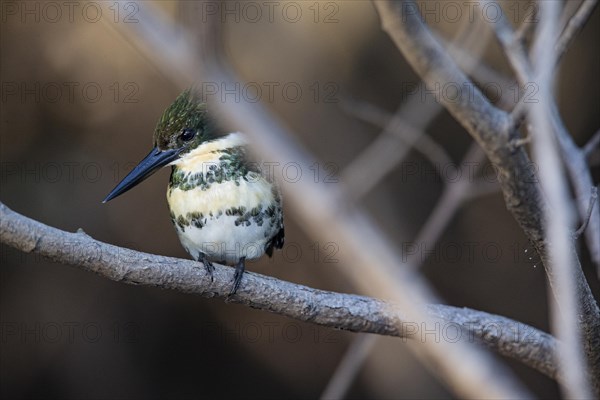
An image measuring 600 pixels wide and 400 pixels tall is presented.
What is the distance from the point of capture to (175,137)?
5.87 ft

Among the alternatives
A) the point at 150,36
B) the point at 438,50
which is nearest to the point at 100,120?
the point at 150,36

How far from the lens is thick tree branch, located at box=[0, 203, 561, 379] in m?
1.29

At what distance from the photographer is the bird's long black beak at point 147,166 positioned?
1773 mm

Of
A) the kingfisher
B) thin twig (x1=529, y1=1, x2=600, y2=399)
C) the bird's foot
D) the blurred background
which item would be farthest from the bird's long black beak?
the blurred background

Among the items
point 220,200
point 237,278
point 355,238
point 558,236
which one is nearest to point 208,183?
point 220,200

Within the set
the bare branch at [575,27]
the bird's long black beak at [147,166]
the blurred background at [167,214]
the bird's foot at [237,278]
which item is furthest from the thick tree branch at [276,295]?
the blurred background at [167,214]

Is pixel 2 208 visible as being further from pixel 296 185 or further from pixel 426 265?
pixel 426 265

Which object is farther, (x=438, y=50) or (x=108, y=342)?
(x=108, y=342)

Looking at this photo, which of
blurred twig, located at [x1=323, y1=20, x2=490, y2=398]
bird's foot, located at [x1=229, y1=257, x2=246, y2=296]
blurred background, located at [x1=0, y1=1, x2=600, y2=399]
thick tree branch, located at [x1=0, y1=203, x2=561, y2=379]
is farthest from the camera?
blurred background, located at [x1=0, y1=1, x2=600, y2=399]

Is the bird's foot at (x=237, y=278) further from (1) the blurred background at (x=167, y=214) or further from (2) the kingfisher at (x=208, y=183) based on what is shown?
(1) the blurred background at (x=167, y=214)

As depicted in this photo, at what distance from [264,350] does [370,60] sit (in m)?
1.31

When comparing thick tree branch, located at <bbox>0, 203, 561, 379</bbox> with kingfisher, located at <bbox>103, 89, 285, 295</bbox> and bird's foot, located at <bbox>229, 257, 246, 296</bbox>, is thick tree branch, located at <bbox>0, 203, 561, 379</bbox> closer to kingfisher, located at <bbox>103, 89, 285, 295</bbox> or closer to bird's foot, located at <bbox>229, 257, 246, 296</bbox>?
bird's foot, located at <bbox>229, 257, 246, 296</bbox>

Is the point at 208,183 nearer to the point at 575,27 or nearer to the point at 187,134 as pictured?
the point at 187,134

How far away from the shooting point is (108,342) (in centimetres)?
332
